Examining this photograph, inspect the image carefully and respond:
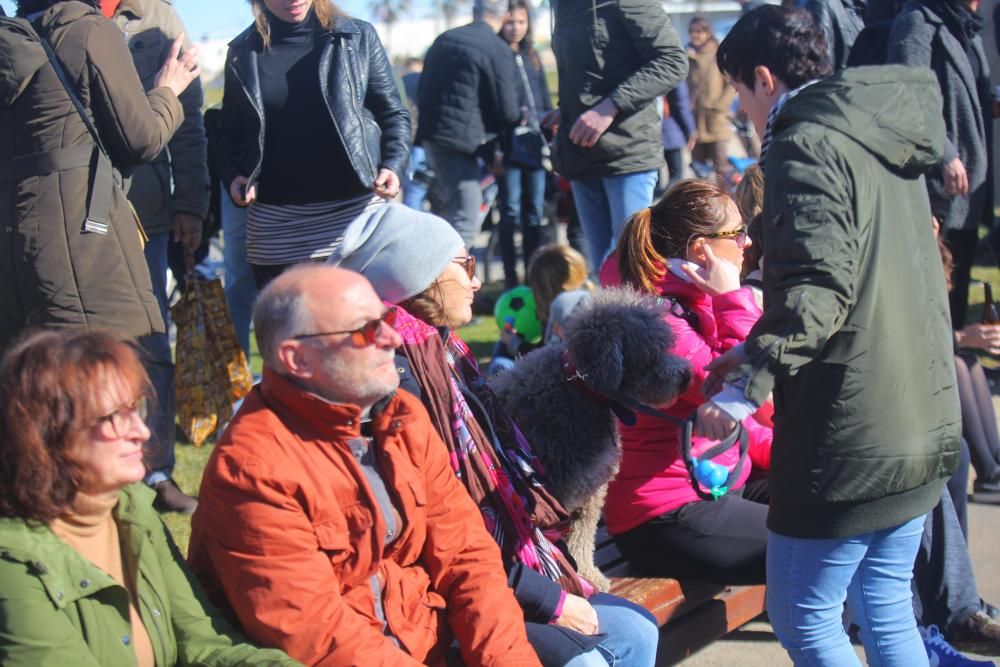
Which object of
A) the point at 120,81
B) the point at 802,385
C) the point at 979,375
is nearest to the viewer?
the point at 802,385

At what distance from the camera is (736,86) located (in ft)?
9.92

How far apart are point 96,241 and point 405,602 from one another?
1803 millimetres

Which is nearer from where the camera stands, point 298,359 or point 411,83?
point 298,359

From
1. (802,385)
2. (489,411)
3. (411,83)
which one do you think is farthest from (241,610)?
(411,83)

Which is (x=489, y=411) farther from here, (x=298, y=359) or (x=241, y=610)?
(x=241, y=610)

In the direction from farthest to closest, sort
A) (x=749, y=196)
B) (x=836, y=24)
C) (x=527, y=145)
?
(x=527, y=145) < (x=836, y=24) < (x=749, y=196)

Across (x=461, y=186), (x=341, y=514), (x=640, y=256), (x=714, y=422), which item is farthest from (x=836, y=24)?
(x=341, y=514)

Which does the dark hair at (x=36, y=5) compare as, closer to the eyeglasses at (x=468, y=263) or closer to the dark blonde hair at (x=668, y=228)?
the eyeglasses at (x=468, y=263)

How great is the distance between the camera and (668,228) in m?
3.35

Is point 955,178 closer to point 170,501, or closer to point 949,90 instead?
point 949,90

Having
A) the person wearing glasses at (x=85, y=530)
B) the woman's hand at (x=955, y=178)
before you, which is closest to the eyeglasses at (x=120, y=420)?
the person wearing glasses at (x=85, y=530)

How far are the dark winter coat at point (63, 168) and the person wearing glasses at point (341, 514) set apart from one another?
1404mm

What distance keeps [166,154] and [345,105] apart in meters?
0.76

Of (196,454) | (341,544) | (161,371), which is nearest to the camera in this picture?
(341,544)
